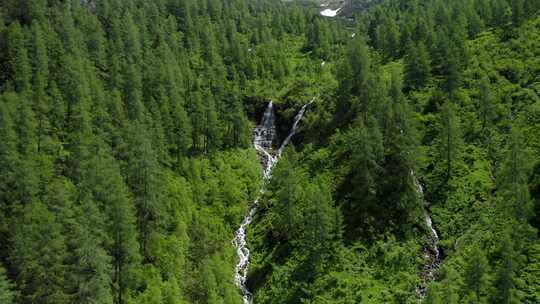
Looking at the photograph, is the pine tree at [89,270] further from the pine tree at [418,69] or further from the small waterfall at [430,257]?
the pine tree at [418,69]

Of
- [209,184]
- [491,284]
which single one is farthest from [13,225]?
[491,284]

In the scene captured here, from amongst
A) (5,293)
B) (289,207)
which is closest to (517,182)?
(289,207)

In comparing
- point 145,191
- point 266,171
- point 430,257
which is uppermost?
point 145,191

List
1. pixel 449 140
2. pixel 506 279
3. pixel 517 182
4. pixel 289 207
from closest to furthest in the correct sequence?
1. pixel 506 279
2. pixel 517 182
3. pixel 289 207
4. pixel 449 140

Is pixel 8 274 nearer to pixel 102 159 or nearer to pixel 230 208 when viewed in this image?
pixel 102 159

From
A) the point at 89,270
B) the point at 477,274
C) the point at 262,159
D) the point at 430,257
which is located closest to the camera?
the point at 477,274

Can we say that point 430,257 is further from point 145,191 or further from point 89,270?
point 89,270

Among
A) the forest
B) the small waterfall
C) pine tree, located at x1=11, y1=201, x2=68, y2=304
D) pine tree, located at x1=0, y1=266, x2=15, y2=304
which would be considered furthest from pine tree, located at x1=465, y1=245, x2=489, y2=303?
pine tree, located at x1=0, y1=266, x2=15, y2=304
